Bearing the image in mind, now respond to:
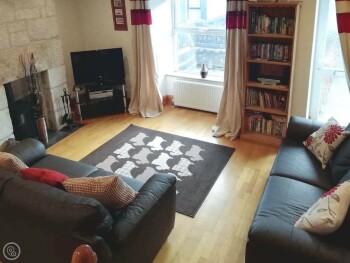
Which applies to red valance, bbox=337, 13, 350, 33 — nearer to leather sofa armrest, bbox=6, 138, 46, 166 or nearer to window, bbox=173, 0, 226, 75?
window, bbox=173, 0, 226, 75

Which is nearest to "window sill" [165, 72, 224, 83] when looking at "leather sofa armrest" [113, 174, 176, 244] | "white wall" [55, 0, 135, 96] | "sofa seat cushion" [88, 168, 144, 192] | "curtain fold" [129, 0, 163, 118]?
"curtain fold" [129, 0, 163, 118]

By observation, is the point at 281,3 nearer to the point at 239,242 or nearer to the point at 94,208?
the point at 239,242

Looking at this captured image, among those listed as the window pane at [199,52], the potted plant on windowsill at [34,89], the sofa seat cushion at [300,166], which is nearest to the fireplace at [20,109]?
the potted plant on windowsill at [34,89]

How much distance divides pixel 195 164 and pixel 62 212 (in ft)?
6.72

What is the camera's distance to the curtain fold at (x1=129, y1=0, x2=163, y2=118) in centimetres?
445

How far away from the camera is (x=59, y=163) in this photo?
282 centimetres

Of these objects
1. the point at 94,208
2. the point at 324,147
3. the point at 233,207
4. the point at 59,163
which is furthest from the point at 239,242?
the point at 59,163

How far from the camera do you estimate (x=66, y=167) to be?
2.76m

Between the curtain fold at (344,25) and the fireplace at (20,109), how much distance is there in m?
3.69

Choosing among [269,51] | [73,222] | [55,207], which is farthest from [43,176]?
[269,51]

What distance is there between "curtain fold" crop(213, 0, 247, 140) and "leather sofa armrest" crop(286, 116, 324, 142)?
99 centimetres

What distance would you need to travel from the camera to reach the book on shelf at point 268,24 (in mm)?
3400

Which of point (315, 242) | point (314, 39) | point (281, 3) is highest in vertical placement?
point (281, 3)

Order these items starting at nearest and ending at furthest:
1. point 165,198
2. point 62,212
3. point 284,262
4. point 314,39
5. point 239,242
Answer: point 62,212
point 284,262
point 165,198
point 239,242
point 314,39
